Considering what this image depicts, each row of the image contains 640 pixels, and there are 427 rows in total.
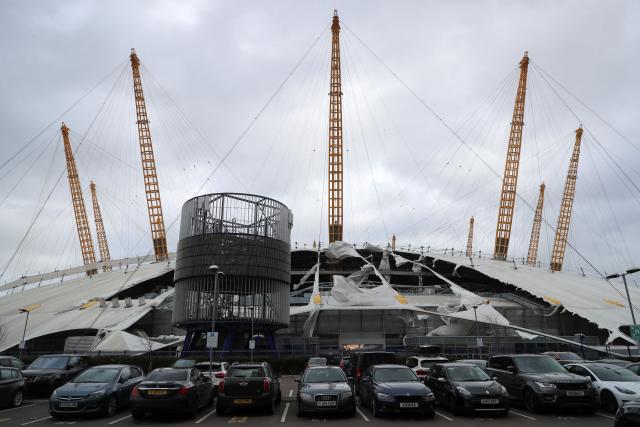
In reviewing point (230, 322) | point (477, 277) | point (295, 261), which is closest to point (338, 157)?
point (295, 261)

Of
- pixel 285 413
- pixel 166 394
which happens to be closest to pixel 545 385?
pixel 285 413

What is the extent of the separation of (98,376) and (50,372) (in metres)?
7.02

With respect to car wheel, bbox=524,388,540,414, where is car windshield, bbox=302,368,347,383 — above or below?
above

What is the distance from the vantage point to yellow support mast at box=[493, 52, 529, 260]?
294 ft

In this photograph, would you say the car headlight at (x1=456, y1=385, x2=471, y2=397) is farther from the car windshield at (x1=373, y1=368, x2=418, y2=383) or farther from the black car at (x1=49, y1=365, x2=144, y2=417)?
the black car at (x1=49, y1=365, x2=144, y2=417)

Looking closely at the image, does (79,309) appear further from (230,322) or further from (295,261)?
(295,261)

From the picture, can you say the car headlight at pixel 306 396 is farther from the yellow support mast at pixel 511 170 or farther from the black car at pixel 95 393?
the yellow support mast at pixel 511 170

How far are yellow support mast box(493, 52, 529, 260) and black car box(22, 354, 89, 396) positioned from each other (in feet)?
264

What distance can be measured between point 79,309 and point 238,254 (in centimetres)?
2465

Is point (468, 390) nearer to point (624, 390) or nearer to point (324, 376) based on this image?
point (324, 376)

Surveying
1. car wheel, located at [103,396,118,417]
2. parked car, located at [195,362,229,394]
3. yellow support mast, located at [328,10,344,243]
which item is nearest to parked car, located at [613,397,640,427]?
car wheel, located at [103,396,118,417]

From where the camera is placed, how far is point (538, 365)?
15.9 m

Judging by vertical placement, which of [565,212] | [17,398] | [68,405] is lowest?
[17,398]

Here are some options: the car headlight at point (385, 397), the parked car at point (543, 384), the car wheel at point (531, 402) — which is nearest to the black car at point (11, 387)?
the car headlight at point (385, 397)
